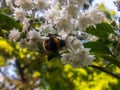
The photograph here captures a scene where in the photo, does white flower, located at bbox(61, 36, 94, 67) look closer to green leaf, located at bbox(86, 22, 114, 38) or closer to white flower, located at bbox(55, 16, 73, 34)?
white flower, located at bbox(55, 16, 73, 34)

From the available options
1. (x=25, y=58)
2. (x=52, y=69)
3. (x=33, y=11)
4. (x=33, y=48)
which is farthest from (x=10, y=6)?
(x=52, y=69)

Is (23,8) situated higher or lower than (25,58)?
higher

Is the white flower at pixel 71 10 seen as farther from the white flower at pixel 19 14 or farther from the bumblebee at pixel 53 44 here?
the white flower at pixel 19 14

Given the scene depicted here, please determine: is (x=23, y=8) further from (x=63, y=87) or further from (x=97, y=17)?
(x=63, y=87)

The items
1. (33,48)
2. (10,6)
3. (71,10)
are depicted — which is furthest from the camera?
(10,6)

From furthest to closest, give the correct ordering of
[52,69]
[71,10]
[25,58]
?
1. [52,69]
2. [25,58]
3. [71,10]

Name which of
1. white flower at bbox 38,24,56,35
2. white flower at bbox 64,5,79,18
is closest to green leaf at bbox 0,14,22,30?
white flower at bbox 38,24,56,35
